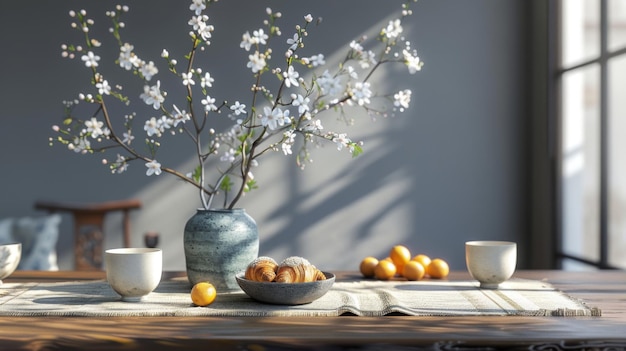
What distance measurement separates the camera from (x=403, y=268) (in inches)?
81.0

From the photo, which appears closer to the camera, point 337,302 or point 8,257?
point 337,302

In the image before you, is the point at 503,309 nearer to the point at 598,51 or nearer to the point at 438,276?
the point at 438,276

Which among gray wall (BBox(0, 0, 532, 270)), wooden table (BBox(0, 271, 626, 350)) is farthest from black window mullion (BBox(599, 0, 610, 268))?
wooden table (BBox(0, 271, 626, 350))

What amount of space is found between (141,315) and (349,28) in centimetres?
310

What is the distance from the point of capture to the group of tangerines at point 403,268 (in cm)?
201

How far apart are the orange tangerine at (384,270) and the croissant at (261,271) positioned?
475 mm

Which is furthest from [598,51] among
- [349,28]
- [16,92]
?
[16,92]

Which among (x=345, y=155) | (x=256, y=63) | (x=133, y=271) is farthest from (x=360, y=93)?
(x=345, y=155)

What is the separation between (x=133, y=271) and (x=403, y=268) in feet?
2.61

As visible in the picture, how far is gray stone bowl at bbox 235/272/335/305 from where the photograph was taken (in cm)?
157

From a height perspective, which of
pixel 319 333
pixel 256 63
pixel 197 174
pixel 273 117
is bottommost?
pixel 319 333

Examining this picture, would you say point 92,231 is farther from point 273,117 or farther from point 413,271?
point 273,117

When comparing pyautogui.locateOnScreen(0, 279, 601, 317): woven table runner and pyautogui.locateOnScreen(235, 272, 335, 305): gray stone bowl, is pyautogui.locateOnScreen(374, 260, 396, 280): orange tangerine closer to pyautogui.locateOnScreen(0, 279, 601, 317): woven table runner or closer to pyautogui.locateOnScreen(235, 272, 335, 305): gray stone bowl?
pyautogui.locateOnScreen(0, 279, 601, 317): woven table runner

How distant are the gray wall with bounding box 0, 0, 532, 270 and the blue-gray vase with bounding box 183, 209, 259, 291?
2.52 meters
